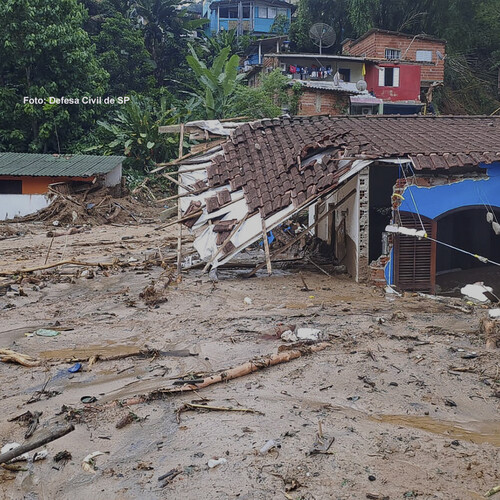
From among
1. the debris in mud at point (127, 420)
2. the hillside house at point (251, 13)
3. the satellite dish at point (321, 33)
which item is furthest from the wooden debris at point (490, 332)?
the hillside house at point (251, 13)

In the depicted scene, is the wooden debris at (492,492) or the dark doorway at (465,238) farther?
the dark doorway at (465,238)

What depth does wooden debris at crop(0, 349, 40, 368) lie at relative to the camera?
22.8 ft

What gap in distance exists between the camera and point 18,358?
7.09m

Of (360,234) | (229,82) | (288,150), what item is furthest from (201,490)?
(229,82)

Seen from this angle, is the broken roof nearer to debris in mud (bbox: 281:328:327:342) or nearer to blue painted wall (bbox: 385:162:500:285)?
blue painted wall (bbox: 385:162:500:285)

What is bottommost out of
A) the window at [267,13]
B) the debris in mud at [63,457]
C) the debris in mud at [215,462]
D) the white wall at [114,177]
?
the debris in mud at [63,457]

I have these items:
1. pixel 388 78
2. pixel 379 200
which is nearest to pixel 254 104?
pixel 388 78

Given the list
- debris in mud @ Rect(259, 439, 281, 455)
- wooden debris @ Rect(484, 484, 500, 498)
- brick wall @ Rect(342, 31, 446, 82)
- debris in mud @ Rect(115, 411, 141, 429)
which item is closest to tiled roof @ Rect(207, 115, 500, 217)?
debris in mud @ Rect(115, 411, 141, 429)

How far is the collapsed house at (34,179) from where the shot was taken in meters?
22.4

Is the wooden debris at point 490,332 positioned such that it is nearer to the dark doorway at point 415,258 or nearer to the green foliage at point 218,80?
the dark doorway at point 415,258

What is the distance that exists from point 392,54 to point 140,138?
55.2 ft

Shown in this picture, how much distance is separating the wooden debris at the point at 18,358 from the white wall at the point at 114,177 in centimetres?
1740

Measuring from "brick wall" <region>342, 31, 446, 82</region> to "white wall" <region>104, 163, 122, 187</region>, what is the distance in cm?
1727

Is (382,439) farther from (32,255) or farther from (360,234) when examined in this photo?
(32,255)
